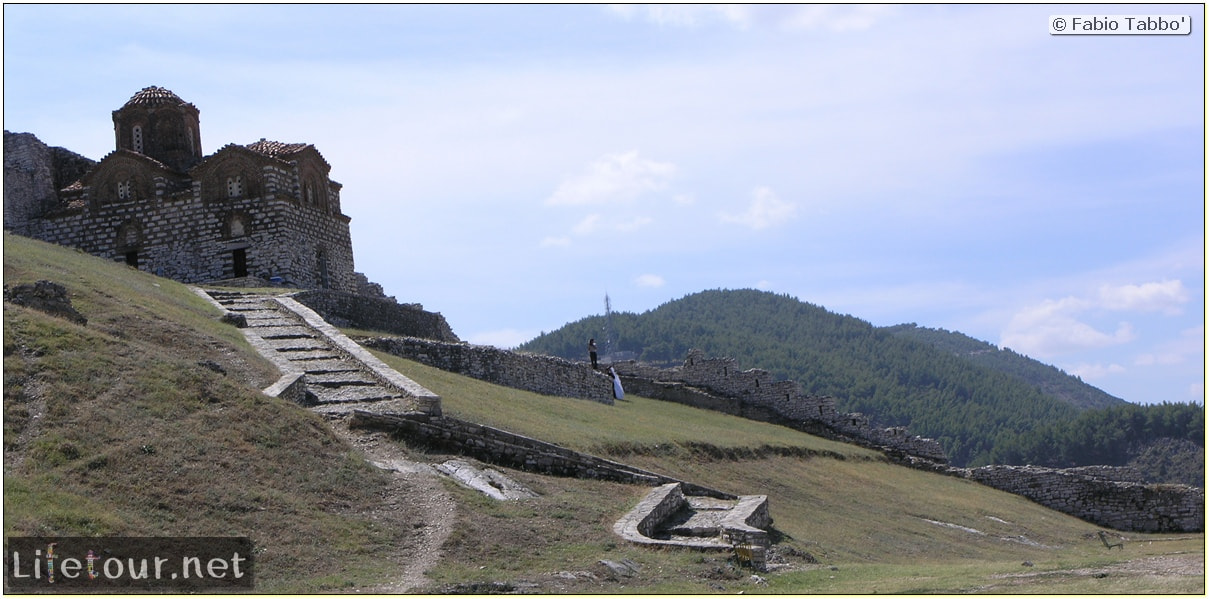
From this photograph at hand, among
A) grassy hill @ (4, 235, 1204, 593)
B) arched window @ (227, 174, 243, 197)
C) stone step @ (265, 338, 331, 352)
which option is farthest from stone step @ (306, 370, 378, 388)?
arched window @ (227, 174, 243, 197)

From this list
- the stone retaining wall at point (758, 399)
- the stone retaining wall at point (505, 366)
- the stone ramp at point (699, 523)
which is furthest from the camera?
the stone retaining wall at point (758, 399)

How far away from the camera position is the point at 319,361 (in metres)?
24.9

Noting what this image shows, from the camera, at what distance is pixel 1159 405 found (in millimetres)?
73188

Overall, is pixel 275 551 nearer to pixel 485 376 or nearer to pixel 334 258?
pixel 485 376

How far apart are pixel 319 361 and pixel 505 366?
7925mm

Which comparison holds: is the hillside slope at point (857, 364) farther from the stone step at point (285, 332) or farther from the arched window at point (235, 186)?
the stone step at point (285, 332)

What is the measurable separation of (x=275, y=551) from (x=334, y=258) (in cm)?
2996

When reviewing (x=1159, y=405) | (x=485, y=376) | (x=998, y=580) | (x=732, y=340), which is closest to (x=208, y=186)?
(x=485, y=376)

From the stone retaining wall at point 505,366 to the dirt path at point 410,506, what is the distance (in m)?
10.1

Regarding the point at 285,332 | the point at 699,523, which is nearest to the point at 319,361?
the point at 285,332

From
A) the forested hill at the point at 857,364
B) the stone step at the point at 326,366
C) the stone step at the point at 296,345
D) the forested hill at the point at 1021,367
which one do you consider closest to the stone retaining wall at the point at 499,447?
the stone step at the point at 326,366

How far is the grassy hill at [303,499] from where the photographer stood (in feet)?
45.3

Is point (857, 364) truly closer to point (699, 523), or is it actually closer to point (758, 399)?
point (758, 399)

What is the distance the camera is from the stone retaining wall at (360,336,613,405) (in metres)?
30.4
